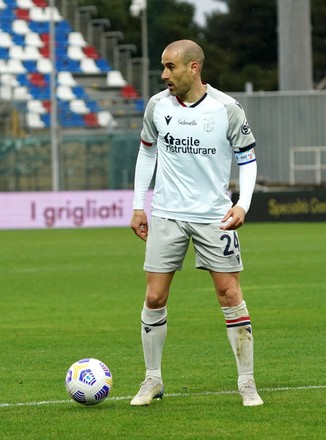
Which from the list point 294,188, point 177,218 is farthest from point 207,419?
point 294,188

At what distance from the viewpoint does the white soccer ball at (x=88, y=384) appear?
7777 mm

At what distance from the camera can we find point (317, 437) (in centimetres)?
674

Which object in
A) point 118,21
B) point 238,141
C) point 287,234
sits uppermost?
point 118,21

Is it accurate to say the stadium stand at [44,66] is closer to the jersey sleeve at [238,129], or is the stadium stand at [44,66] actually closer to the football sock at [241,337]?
the jersey sleeve at [238,129]

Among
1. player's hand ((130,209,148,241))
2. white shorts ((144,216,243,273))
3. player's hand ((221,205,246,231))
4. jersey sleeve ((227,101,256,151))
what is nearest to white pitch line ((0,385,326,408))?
white shorts ((144,216,243,273))

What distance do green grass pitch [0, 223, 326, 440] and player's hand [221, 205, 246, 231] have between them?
3.63ft

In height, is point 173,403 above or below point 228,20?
below

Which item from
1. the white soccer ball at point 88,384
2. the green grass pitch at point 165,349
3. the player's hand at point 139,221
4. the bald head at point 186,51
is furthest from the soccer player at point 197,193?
the green grass pitch at point 165,349

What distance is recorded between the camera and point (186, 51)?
7.71m

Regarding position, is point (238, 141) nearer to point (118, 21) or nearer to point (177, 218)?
point (177, 218)

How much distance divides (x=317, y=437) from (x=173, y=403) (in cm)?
143

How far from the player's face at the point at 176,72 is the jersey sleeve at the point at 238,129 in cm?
32

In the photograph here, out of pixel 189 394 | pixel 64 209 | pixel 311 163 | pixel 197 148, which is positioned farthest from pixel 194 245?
pixel 311 163

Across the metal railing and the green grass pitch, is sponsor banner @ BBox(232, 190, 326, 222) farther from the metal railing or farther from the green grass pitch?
the green grass pitch
